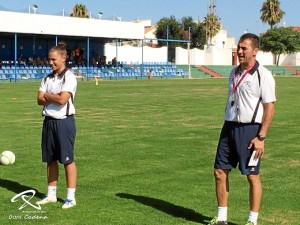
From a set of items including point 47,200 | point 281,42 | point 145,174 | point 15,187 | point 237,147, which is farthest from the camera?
point 281,42

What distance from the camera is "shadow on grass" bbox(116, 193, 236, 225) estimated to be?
21.7 ft

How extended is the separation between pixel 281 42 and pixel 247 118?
9305 cm

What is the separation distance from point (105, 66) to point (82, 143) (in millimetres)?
49257

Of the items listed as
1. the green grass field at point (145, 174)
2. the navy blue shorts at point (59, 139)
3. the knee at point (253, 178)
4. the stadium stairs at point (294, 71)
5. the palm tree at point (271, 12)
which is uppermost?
the palm tree at point (271, 12)

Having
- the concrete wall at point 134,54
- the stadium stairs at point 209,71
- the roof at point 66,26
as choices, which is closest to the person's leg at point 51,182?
the roof at point 66,26

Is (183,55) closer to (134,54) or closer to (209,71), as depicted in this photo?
(209,71)

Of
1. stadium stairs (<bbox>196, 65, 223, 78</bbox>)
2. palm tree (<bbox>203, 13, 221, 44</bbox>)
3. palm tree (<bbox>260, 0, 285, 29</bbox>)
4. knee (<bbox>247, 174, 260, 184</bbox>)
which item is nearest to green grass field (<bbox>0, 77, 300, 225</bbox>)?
knee (<bbox>247, 174, 260, 184</bbox>)

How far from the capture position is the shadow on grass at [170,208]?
661 centimetres

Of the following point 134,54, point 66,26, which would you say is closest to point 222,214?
point 66,26

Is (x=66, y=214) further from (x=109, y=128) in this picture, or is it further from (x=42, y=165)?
(x=109, y=128)

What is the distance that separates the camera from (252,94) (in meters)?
5.81

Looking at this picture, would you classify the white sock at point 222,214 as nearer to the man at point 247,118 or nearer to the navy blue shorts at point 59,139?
the man at point 247,118

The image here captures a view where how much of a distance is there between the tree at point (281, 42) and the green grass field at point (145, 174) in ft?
263

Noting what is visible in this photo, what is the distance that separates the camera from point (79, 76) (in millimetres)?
52719
